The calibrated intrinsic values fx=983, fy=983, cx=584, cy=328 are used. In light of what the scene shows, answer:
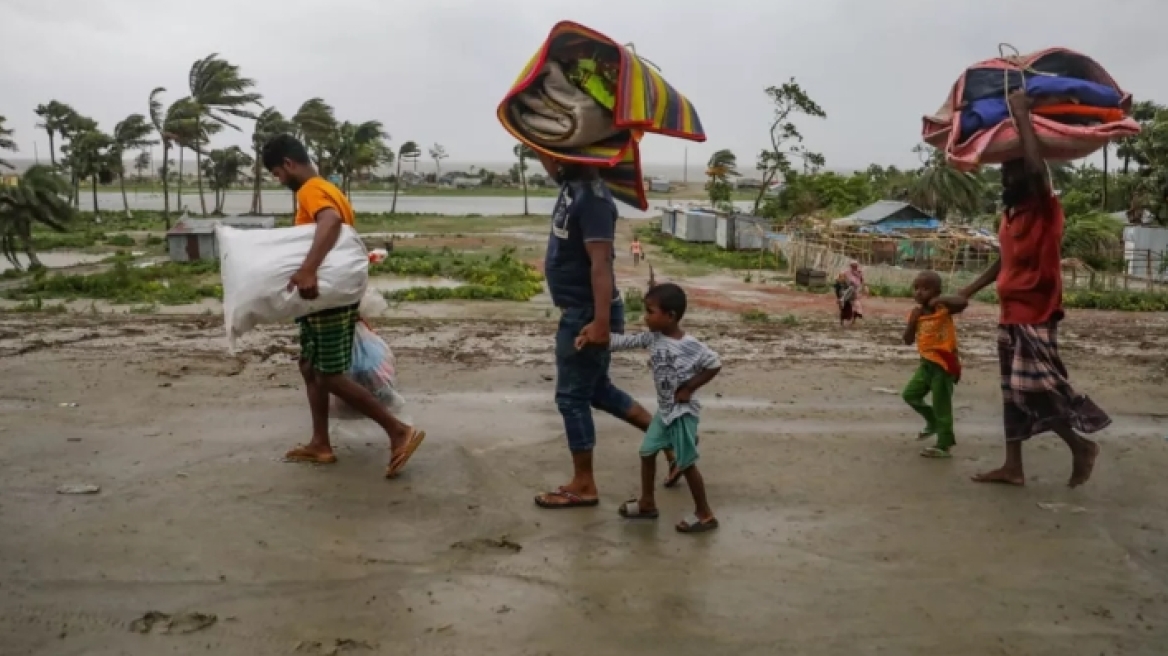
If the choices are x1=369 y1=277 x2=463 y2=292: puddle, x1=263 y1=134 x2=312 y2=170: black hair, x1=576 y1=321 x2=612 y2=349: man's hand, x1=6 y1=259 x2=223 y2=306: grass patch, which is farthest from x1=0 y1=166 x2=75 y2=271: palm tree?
x1=576 y1=321 x2=612 y2=349: man's hand

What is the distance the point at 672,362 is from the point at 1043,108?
2128 mm

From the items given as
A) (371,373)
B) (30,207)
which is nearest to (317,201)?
(371,373)

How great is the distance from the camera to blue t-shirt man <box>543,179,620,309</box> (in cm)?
409

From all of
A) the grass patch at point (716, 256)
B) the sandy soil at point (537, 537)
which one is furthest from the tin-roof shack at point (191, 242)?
the sandy soil at point (537, 537)

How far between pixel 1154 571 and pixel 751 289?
18358 mm

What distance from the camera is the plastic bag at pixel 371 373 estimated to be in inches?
193

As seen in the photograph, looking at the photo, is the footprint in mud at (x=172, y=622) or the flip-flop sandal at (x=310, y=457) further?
the flip-flop sandal at (x=310, y=457)

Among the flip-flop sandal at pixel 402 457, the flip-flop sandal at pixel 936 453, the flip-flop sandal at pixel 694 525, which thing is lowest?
the flip-flop sandal at pixel 694 525

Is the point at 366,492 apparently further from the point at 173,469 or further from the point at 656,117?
the point at 656,117

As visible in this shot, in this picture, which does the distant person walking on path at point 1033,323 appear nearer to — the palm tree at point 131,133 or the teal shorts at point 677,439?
the teal shorts at point 677,439

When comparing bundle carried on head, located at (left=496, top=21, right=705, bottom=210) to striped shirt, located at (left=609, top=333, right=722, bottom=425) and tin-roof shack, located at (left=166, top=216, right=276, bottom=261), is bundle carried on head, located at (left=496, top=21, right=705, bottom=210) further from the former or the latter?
tin-roof shack, located at (left=166, top=216, right=276, bottom=261)

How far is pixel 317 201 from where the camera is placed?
4.53 m

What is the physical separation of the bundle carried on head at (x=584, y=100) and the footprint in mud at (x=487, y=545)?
5.21 ft

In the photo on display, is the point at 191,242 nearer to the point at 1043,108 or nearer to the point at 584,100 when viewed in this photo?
the point at 584,100
